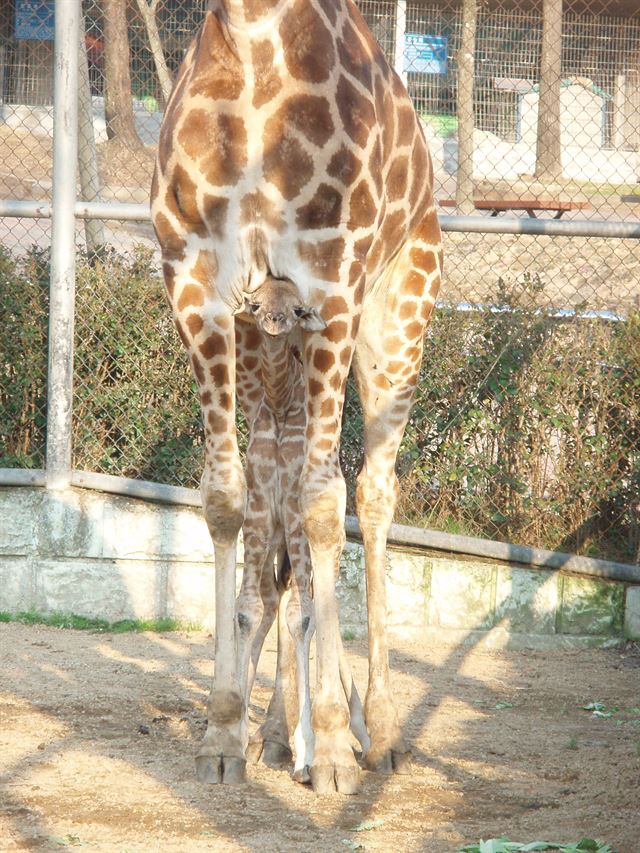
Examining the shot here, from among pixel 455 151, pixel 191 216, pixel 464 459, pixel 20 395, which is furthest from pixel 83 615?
pixel 455 151

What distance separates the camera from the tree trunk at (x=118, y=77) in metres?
8.64

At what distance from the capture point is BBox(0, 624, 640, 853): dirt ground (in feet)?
13.1

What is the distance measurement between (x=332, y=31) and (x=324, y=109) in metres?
0.36

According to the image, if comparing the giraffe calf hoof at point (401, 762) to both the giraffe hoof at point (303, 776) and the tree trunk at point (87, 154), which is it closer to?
the giraffe hoof at point (303, 776)

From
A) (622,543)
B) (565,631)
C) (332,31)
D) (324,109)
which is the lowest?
(565,631)

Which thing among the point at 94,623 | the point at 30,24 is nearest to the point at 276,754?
the point at 94,623

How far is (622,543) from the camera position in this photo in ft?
24.8

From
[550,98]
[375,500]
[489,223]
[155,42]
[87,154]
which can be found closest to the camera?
[375,500]

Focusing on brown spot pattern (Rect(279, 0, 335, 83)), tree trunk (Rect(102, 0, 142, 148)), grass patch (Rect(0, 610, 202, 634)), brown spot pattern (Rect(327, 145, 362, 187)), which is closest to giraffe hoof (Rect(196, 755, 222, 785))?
brown spot pattern (Rect(327, 145, 362, 187))

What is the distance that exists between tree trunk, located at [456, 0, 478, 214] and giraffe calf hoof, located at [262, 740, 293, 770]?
5.47 meters

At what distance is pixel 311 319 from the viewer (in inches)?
171

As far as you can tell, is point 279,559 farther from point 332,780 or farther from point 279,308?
point 279,308

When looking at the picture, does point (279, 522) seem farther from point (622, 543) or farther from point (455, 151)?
point (455, 151)

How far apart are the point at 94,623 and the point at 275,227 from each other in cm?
387
